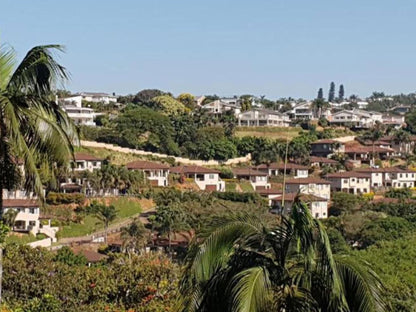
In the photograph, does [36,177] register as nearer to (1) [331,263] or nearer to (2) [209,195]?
(1) [331,263]

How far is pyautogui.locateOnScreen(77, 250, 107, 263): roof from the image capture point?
131 ft

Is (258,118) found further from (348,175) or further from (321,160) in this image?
(348,175)

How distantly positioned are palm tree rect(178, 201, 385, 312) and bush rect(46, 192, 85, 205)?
154 ft

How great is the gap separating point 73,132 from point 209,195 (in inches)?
2032

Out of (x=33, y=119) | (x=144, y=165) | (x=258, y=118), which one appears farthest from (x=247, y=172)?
(x=33, y=119)

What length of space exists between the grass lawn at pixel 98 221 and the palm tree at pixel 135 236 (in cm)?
343

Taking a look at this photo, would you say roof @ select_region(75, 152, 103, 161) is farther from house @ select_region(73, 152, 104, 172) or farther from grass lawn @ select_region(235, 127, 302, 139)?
grass lawn @ select_region(235, 127, 302, 139)

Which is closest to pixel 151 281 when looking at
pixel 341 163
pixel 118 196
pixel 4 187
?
pixel 4 187

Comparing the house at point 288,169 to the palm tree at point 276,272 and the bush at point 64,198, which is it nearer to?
the bush at point 64,198

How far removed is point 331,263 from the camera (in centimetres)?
652

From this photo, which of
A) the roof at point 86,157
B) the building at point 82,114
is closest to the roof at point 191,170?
the roof at point 86,157

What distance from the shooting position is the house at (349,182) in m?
72.5

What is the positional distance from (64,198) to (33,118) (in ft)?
153

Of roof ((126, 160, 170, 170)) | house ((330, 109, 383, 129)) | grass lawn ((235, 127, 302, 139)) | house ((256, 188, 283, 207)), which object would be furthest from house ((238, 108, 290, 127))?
house ((256, 188, 283, 207))
